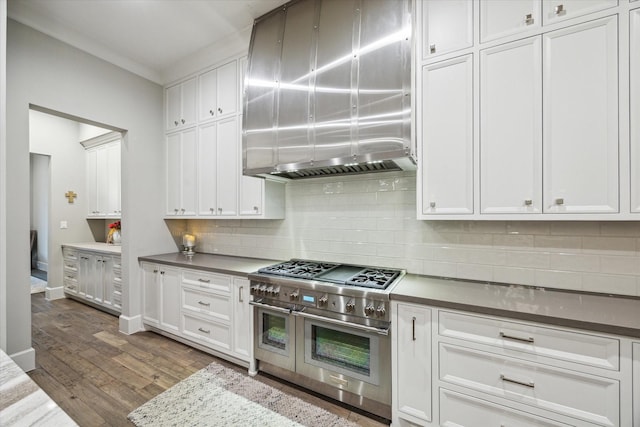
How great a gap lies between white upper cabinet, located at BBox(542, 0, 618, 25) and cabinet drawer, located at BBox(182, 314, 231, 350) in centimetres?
323

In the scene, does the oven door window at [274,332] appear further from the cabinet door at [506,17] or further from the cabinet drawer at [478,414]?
the cabinet door at [506,17]

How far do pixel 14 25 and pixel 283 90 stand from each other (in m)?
2.38

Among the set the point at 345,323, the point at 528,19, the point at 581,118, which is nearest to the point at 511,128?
the point at 581,118

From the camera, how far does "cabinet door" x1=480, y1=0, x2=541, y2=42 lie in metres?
1.63

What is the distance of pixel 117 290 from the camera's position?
3.77 m

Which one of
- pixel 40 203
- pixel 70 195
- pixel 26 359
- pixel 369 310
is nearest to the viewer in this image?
pixel 369 310

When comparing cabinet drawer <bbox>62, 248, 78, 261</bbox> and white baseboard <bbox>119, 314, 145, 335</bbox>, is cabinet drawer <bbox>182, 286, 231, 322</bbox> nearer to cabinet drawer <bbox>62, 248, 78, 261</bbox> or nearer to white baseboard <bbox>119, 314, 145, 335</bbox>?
white baseboard <bbox>119, 314, 145, 335</bbox>

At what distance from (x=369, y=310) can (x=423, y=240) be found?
0.79 metres

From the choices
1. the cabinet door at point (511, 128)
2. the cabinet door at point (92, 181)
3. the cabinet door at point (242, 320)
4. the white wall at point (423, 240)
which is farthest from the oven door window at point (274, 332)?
the cabinet door at point (92, 181)

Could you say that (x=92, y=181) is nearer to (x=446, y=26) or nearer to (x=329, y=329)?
(x=329, y=329)

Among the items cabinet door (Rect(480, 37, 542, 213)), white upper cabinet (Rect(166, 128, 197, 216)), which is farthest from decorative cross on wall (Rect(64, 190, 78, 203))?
cabinet door (Rect(480, 37, 542, 213))

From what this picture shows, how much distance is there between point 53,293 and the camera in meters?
4.60

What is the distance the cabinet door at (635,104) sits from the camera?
1.42 metres

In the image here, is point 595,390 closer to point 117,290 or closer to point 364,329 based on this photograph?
point 364,329
